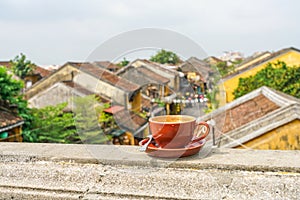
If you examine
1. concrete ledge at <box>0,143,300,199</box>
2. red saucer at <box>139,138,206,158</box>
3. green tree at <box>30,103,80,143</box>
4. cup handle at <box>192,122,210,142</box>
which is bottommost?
green tree at <box>30,103,80,143</box>

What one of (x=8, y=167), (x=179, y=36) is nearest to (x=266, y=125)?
(x=179, y=36)

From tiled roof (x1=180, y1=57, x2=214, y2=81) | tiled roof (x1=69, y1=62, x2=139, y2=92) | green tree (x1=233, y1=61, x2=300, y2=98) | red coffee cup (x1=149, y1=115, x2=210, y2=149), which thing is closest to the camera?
red coffee cup (x1=149, y1=115, x2=210, y2=149)

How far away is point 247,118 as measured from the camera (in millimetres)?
5402

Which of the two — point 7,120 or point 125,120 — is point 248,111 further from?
point 7,120

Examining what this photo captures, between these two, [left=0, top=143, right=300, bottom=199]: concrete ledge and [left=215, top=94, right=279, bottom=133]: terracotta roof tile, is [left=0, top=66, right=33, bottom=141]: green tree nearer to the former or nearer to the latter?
[left=215, top=94, right=279, bottom=133]: terracotta roof tile

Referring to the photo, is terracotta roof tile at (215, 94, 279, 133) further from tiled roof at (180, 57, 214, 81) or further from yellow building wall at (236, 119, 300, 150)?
tiled roof at (180, 57, 214, 81)

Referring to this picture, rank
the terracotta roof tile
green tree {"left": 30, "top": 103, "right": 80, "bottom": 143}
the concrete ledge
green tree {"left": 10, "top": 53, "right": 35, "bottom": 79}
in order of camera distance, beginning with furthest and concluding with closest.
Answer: green tree {"left": 10, "top": 53, "right": 35, "bottom": 79} < green tree {"left": 30, "top": 103, "right": 80, "bottom": 143} < the terracotta roof tile < the concrete ledge

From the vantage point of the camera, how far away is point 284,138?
3844mm

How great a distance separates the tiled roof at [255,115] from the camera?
12.8 feet

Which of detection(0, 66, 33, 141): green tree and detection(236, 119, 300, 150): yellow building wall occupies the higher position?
detection(0, 66, 33, 141): green tree

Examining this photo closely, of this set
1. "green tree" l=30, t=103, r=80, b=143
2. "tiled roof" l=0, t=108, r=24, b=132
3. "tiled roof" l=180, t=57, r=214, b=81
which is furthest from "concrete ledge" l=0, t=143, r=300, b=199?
"green tree" l=30, t=103, r=80, b=143

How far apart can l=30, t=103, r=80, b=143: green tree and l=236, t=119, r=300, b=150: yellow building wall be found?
25.3 ft

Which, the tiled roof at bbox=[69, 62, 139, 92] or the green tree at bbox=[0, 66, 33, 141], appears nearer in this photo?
the tiled roof at bbox=[69, 62, 139, 92]

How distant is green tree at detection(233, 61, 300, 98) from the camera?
1154cm
